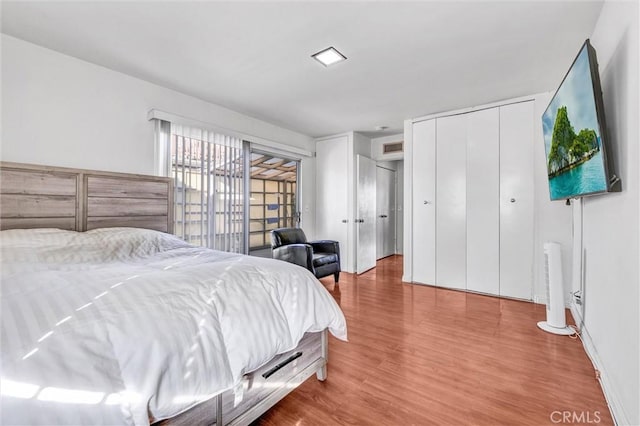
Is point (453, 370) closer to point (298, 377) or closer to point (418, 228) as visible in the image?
point (298, 377)

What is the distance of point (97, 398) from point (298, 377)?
3.43 ft

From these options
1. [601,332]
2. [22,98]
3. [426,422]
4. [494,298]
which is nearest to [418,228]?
[494,298]

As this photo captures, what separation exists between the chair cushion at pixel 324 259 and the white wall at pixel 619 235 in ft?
9.05

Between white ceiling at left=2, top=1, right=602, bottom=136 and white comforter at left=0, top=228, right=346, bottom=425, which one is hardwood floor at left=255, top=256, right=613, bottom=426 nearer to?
white comforter at left=0, top=228, right=346, bottom=425

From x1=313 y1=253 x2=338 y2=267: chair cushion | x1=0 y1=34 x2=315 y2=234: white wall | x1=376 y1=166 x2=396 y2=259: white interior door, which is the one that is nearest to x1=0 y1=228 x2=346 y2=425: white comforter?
x1=0 y1=34 x2=315 y2=234: white wall

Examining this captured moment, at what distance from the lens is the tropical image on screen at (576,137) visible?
150 centimetres

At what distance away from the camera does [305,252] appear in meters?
3.68

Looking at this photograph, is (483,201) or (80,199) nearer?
(80,199)

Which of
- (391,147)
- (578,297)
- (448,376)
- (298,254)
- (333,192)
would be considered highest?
(391,147)

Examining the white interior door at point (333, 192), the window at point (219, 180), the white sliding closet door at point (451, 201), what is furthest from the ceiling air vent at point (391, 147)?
the window at point (219, 180)

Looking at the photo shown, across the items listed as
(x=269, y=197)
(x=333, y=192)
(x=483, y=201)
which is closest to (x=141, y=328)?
(x=269, y=197)

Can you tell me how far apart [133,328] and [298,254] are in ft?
9.14

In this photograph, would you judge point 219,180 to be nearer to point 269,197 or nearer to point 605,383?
point 269,197

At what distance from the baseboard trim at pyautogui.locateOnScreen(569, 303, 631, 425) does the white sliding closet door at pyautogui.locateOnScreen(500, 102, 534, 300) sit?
0.94 m
